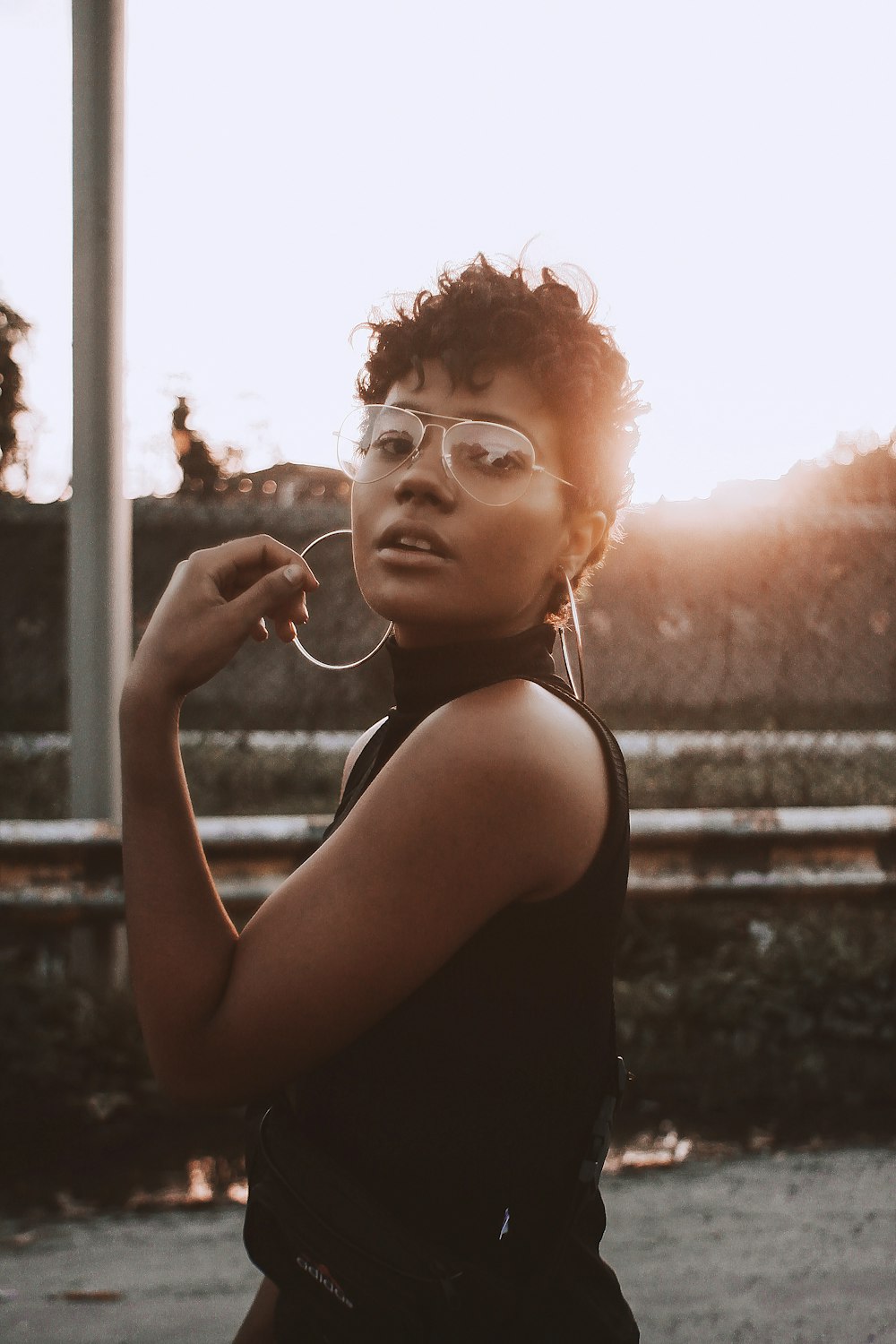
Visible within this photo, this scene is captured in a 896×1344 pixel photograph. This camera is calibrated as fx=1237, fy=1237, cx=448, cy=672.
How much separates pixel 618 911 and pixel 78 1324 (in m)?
2.23

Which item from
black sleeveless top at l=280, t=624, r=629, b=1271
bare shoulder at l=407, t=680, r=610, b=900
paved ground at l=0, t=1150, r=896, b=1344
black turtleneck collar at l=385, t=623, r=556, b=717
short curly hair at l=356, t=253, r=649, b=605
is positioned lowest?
paved ground at l=0, t=1150, r=896, b=1344

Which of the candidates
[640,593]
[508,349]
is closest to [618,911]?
[508,349]

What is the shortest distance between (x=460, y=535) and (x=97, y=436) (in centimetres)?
312

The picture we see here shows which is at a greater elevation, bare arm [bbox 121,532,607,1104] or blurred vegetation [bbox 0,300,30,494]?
blurred vegetation [bbox 0,300,30,494]

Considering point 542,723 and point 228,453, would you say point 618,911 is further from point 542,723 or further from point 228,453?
point 228,453

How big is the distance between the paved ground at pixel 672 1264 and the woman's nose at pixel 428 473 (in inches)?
88.4

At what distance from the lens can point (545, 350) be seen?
1.45 metres

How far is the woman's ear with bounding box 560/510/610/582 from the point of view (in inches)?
59.6

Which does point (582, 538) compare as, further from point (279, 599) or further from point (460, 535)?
point (279, 599)

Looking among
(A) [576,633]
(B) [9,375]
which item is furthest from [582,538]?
(B) [9,375]

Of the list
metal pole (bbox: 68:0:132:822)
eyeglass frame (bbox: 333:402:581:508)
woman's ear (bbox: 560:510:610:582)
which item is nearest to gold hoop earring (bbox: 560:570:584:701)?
woman's ear (bbox: 560:510:610:582)

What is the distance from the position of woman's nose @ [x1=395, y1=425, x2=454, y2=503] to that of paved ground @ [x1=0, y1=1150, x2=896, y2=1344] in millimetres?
2244

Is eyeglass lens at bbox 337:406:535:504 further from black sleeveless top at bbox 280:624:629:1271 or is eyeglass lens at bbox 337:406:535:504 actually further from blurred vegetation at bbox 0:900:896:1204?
blurred vegetation at bbox 0:900:896:1204

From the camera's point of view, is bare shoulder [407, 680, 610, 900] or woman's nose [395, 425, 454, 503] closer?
bare shoulder [407, 680, 610, 900]
